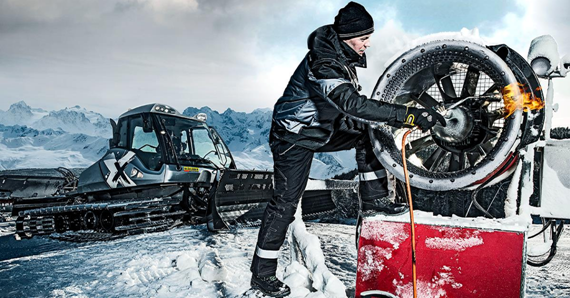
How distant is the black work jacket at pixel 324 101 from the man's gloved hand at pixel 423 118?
0.05 m

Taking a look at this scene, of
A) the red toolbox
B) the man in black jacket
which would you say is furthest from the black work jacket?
the red toolbox

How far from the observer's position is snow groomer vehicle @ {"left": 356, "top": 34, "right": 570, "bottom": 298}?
200cm

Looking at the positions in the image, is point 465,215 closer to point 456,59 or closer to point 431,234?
point 431,234

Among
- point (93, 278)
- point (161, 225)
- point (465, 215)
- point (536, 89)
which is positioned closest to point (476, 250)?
point (465, 215)

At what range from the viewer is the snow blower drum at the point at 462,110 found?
2195mm

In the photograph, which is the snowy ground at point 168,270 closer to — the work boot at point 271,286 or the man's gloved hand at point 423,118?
the work boot at point 271,286

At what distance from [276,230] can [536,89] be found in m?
1.91

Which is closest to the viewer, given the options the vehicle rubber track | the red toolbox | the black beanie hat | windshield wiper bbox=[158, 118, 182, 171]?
the red toolbox

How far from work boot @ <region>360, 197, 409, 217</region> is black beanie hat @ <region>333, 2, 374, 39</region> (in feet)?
3.77

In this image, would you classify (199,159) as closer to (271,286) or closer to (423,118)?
(271,286)

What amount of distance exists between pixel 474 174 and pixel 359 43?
1.12 meters

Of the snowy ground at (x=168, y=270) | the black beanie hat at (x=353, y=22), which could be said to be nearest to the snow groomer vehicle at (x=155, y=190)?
the snowy ground at (x=168, y=270)

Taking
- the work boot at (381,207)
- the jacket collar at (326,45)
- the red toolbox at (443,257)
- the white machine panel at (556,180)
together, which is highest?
the jacket collar at (326,45)

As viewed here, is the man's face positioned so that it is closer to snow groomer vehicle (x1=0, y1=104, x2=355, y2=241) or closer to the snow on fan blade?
the snow on fan blade
